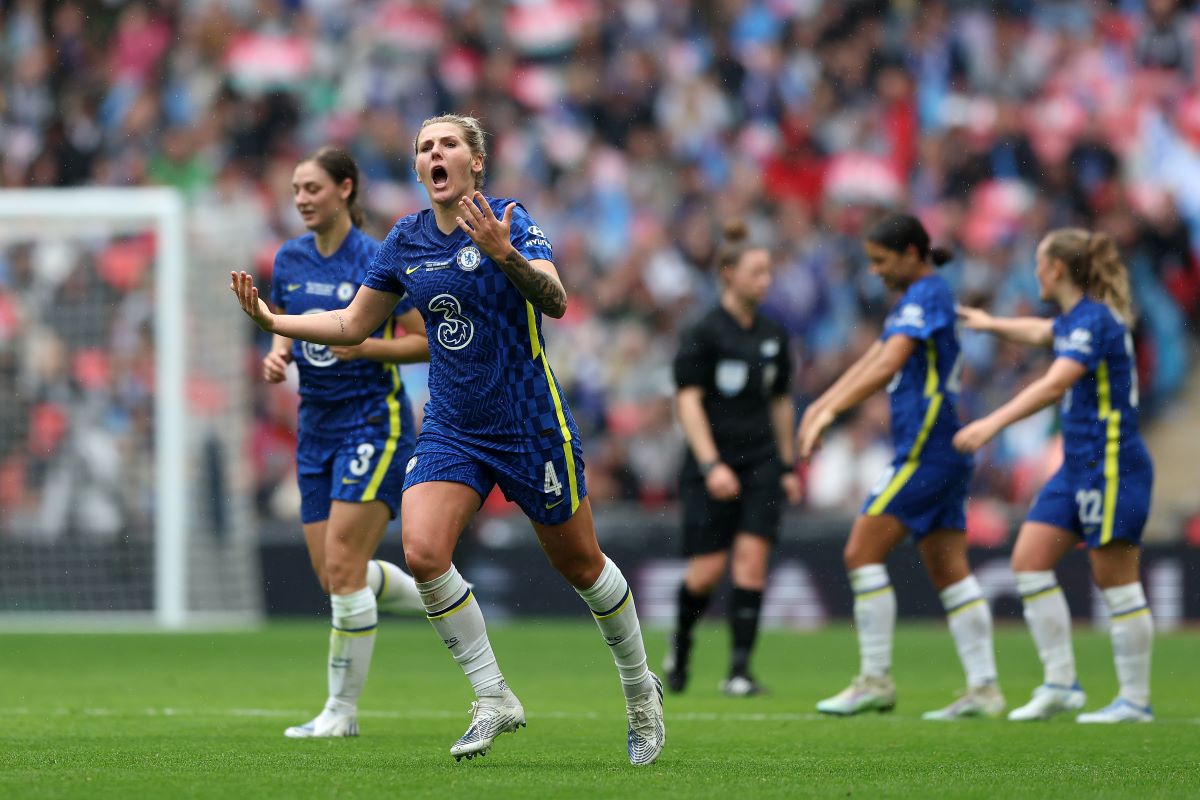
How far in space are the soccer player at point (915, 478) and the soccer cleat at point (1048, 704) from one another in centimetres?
22

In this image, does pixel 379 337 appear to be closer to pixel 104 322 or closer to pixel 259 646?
pixel 259 646

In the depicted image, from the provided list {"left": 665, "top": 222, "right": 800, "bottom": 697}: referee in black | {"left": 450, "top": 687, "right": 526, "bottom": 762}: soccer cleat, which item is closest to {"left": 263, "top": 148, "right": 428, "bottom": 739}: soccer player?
{"left": 450, "top": 687, "right": 526, "bottom": 762}: soccer cleat

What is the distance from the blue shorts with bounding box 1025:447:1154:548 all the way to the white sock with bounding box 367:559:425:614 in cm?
321

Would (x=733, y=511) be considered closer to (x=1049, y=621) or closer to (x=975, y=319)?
(x=975, y=319)

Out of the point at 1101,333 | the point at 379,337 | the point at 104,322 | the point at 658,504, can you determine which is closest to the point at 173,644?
the point at 104,322

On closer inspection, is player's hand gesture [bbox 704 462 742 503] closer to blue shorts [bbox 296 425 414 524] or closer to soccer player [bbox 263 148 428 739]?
soccer player [bbox 263 148 428 739]

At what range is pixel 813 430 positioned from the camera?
28.3 ft

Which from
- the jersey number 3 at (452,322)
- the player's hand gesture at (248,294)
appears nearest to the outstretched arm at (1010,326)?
the jersey number 3 at (452,322)

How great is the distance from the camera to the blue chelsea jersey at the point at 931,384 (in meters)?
8.97

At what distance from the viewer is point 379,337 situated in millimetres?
7934

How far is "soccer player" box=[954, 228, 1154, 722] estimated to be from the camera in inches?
339

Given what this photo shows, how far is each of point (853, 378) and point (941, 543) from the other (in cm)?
99

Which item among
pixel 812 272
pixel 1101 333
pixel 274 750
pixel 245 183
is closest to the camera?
pixel 274 750

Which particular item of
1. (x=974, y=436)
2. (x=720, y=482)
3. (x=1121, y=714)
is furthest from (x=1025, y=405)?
(x=720, y=482)
